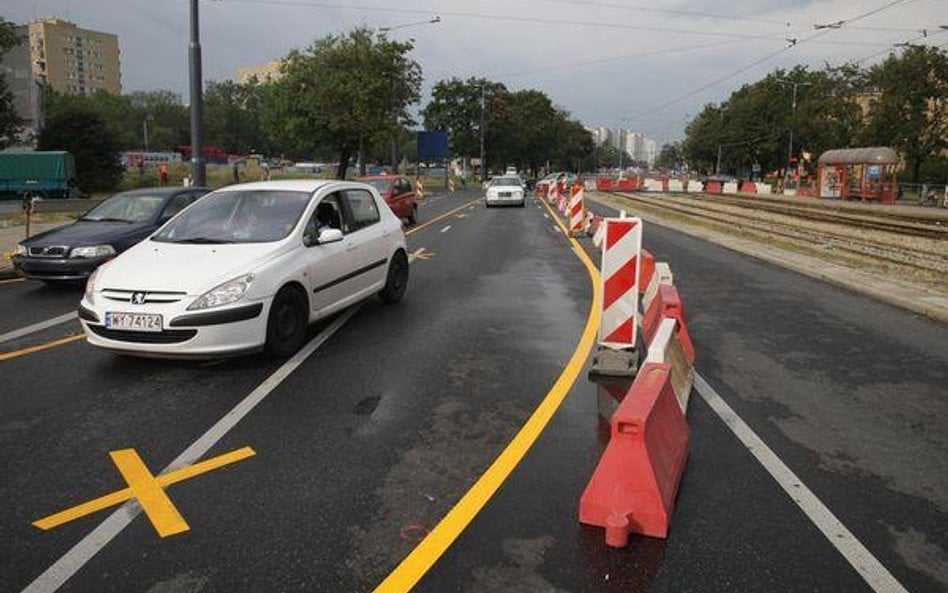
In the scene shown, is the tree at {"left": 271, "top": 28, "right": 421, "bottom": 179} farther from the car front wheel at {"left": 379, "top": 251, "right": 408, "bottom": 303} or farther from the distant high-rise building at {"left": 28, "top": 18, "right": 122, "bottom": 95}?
the distant high-rise building at {"left": 28, "top": 18, "right": 122, "bottom": 95}

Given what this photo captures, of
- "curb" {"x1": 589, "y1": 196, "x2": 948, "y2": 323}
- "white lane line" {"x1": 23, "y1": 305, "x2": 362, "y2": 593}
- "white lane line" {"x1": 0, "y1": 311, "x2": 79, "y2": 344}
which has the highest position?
"curb" {"x1": 589, "y1": 196, "x2": 948, "y2": 323}

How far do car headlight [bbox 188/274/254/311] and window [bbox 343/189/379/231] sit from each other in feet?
7.43

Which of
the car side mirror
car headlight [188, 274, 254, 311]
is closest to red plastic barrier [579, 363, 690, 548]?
car headlight [188, 274, 254, 311]

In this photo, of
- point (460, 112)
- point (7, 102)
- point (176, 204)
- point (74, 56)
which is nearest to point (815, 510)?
point (176, 204)

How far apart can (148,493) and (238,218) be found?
4015 mm

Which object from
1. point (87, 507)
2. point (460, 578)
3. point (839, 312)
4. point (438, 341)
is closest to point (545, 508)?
point (460, 578)

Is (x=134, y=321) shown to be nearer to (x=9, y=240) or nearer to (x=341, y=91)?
(x=9, y=240)

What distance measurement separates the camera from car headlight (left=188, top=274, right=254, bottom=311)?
602 centimetres

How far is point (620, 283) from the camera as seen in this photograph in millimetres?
6613

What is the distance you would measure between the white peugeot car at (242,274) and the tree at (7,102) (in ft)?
132

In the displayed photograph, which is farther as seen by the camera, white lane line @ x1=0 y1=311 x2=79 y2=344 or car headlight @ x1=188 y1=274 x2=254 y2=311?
white lane line @ x1=0 y1=311 x2=79 y2=344

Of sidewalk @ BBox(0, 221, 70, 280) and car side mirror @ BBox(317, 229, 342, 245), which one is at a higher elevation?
car side mirror @ BBox(317, 229, 342, 245)

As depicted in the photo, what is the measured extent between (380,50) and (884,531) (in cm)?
4282

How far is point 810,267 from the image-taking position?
13.1 metres
